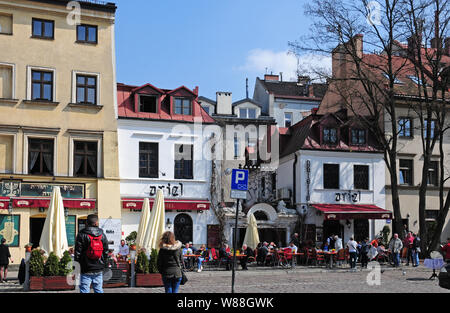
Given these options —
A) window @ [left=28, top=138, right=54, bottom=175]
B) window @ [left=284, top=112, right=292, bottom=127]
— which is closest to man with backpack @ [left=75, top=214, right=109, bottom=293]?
window @ [left=28, top=138, right=54, bottom=175]

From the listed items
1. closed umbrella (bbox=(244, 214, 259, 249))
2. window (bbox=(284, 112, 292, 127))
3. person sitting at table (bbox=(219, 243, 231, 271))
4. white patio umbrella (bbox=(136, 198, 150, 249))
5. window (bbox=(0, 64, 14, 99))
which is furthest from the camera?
window (bbox=(284, 112, 292, 127))

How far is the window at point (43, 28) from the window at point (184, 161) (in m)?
8.56

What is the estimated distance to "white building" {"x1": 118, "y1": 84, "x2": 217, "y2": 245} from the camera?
29.9 m

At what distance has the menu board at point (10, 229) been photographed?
2638 centimetres

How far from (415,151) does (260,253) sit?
14.5 m

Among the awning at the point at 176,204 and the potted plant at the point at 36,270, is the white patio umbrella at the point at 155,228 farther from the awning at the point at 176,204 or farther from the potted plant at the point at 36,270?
the awning at the point at 176,204

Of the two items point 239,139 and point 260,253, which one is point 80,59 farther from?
point 239,139

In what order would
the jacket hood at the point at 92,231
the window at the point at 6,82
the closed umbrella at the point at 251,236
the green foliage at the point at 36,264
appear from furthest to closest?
the closed umbrella at the point at 251,236
the window at the point at 6,82
the green foliage at the point at 36,264
the jacket hood at the point at 92,231

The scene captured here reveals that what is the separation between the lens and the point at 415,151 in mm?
36500

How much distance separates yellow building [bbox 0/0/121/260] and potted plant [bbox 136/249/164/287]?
10321mm

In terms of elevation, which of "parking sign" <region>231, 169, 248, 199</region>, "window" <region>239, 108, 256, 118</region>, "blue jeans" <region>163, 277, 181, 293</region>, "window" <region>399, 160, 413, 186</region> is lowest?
"blue jeans" <region>163, 277, 181, 293</region>

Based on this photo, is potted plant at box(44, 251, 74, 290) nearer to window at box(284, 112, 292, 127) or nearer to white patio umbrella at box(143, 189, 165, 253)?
white patio umbrella at box(143, 189, 165, 253)

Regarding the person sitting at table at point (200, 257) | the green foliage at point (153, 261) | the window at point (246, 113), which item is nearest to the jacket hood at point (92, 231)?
the green foliage at point (153, 261)

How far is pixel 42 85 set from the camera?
92.0 feet
